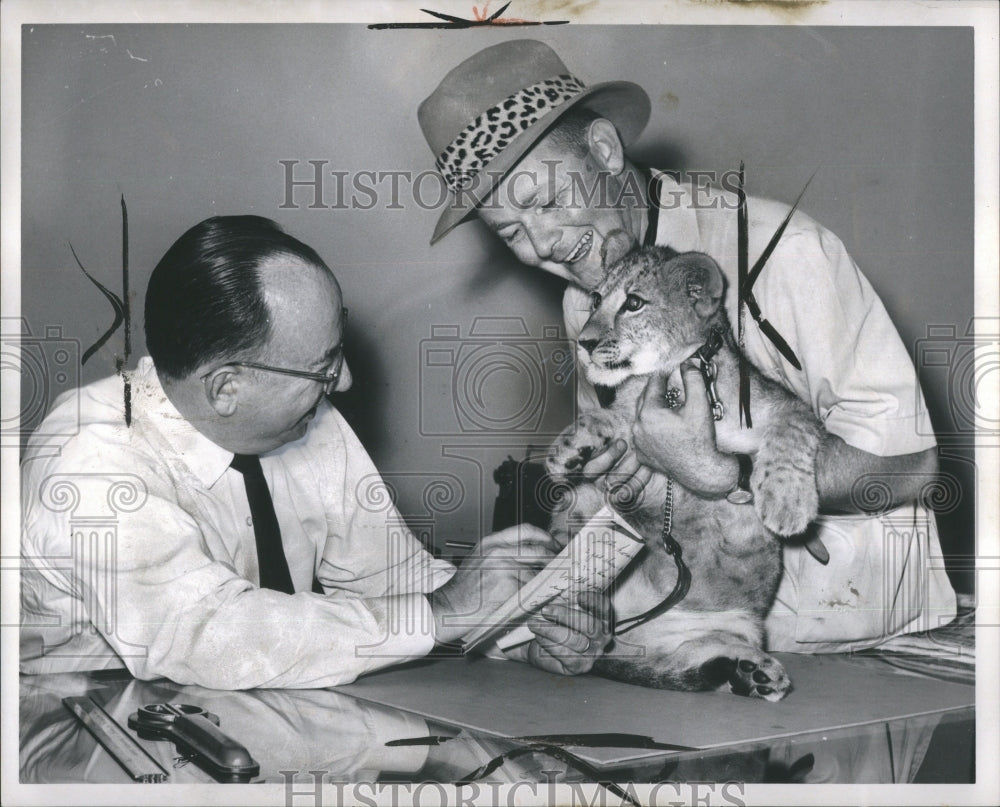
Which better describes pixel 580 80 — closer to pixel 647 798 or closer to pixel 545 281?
pixel 545 281

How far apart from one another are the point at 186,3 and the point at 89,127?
0.39 meters

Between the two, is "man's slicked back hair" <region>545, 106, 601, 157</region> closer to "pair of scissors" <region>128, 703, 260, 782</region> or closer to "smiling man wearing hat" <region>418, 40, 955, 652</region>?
"smiling man wearing hat" <region>418, 40, 955, 652</region>

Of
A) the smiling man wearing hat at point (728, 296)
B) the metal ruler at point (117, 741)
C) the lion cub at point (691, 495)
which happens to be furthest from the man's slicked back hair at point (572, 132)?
the metal ruler at point (117, 741)

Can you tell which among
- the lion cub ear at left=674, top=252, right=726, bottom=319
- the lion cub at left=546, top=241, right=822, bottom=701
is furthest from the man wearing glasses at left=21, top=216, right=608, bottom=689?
the lion cub ear at left=674, top=252, right=726, bottom=319

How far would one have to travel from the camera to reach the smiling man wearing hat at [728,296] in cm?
258

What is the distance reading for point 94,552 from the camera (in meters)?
2.57

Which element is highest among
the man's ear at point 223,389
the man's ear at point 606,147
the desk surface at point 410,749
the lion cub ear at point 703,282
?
the man's ear at point 606,147

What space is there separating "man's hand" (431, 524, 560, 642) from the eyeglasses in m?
0.53

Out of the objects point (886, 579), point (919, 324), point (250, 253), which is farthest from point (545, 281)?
point (886, 579)

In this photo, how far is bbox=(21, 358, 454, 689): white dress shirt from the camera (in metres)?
2.52

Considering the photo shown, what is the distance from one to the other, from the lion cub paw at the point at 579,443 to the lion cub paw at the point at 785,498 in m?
0.37

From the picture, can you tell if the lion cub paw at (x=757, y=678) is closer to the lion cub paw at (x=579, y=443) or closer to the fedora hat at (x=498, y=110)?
the lion cub paw at (x=579, y=443)

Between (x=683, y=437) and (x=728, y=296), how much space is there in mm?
359

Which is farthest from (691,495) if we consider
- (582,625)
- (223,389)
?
(223,389)
